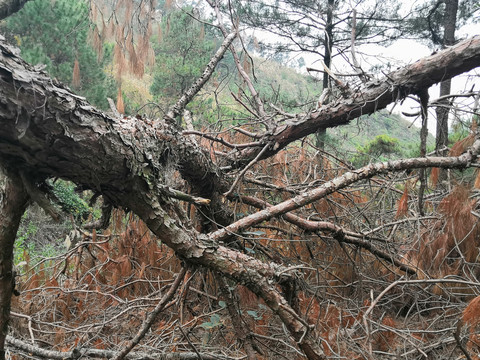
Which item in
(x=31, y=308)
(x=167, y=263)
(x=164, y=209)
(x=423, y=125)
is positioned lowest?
(x=31, y=308)

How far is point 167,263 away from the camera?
2.40 metres

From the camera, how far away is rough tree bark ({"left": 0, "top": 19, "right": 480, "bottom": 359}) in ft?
2.46

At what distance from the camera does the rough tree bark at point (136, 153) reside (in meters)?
0.75

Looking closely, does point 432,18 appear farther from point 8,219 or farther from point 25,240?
point 25,240

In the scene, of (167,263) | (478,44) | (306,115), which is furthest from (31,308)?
(478,44)

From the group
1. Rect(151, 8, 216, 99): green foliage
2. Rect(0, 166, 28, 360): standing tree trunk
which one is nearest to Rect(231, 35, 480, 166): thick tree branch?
Rect(0, 166, 28, 360): standing tree trunk

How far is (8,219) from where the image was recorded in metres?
0.92

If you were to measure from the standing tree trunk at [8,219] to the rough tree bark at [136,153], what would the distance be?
63 millimetres

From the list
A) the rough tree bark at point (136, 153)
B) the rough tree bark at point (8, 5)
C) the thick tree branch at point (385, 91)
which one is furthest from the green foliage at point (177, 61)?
the rough tree bark at point (136, 153)

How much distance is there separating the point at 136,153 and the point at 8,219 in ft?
1.25

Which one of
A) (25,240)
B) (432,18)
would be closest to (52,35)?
(25,240)

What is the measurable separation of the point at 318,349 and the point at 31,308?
5.83 feet

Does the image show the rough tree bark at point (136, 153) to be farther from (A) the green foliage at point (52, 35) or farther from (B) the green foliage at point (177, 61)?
(B) the green foliage at point (177, 61)

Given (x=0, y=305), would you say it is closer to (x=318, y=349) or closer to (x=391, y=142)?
(x=318, y=349)
